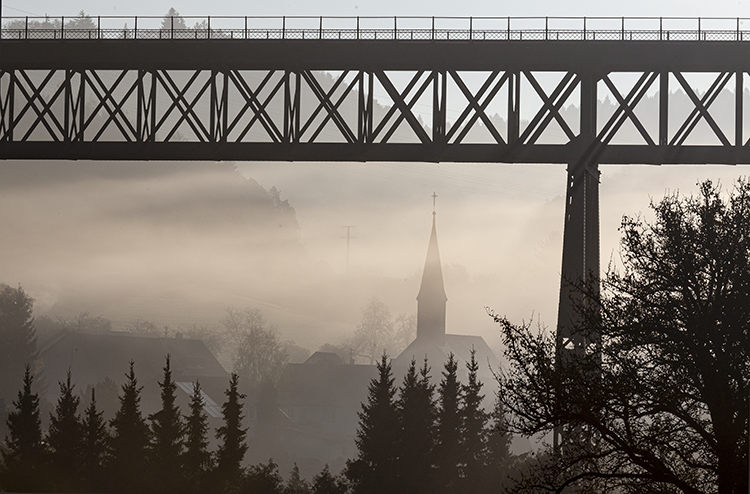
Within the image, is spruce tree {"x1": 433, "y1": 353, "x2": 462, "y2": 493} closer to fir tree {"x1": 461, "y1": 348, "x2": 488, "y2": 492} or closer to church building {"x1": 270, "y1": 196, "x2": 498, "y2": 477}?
fir tree {"x1": 461, "y1": 348, "x2": 488, "y2": 492}

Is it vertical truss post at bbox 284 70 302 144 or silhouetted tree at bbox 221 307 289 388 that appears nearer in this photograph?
vertical truss post at bbox 284 70 302 144

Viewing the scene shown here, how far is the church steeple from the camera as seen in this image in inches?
3455

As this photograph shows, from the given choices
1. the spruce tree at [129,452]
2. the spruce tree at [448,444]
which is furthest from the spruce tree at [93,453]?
the spruce tree at [448,444]

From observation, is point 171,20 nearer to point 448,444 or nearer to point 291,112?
point 291,112

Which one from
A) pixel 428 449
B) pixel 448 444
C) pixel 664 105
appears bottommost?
pixel 428 449

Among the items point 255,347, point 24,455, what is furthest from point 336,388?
point 24,455

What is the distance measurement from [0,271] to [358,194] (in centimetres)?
3317

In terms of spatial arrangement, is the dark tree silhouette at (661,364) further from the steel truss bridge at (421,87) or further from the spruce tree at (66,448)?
the spruce tree at (66,448)

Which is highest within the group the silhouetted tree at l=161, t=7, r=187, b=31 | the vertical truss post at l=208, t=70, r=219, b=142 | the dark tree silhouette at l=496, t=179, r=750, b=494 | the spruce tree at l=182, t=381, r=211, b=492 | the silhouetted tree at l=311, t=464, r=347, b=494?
the silhouetted tree at l=161, t=7, r=187, b=31

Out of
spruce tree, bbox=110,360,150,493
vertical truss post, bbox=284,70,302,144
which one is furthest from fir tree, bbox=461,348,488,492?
vertical truss post, bbox=284,70,302,144

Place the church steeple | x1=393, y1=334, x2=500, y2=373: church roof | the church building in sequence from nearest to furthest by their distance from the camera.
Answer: the church building, x1=393, y1=334, x2=500, y2=373: church roof, the church steeple

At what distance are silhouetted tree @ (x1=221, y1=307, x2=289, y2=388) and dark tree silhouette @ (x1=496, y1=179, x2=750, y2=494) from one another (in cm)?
6416

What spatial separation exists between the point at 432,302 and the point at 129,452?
48.2m

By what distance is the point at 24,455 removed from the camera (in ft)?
157
